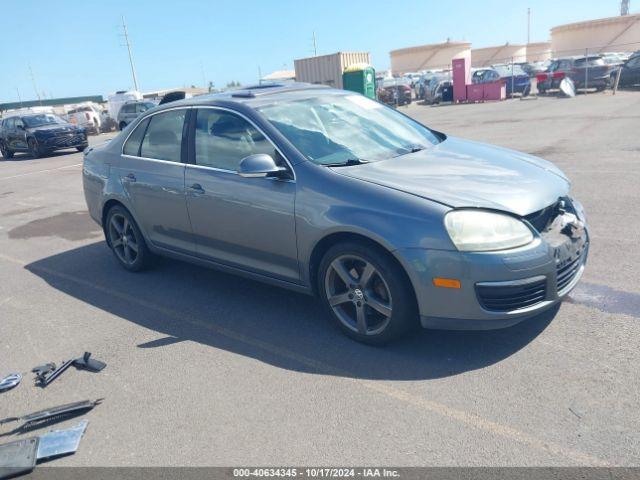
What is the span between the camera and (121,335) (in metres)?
4.37

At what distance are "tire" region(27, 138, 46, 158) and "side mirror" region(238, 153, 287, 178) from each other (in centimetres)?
1929

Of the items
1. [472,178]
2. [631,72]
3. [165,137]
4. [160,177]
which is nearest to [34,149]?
[165,137]

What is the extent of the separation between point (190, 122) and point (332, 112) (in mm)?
1252

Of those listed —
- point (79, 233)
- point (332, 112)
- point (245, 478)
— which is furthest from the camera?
point (79, 233)

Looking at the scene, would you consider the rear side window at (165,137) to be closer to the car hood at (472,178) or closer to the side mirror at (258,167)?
the side mirror at (258,167)

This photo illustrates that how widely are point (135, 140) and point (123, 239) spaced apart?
3.44ft

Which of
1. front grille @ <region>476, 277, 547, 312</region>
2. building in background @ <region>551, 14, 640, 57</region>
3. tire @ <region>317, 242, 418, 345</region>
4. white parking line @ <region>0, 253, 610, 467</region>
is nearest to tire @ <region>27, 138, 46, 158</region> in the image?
white parking line @ <region>0, 253, 610, 467</region>

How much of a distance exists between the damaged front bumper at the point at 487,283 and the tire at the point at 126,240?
10.4 ft

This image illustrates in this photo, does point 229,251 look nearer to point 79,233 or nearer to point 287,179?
point 287,179

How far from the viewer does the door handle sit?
461 cm

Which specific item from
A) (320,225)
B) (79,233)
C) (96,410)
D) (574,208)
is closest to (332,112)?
(320,225)

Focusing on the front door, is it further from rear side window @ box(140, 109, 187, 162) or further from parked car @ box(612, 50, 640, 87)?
parked car @ box(612, 50, 640, 87)

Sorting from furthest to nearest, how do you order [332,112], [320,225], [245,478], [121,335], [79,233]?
[79,233], [332,112], [121,335], [320,225], [245,478]

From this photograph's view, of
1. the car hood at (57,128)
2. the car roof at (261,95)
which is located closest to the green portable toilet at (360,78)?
the car hood at (57,128)
